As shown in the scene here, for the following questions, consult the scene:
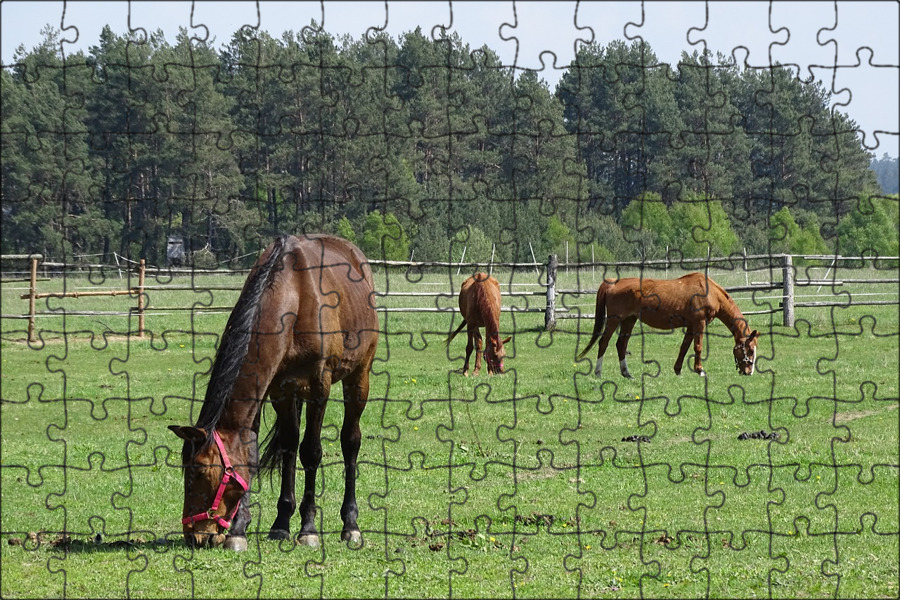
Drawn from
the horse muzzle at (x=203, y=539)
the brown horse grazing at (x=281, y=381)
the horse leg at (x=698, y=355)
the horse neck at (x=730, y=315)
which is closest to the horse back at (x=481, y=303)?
the horse leg at (x=698, y=355)

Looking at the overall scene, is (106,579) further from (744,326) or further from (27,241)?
(744,326)

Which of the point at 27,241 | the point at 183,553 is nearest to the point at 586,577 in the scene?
the point at 183,553

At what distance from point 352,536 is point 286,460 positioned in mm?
798

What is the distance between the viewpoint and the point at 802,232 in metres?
8.36

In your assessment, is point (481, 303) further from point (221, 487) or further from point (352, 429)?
point (221, 487)

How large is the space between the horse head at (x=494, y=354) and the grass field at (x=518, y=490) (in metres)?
0.45

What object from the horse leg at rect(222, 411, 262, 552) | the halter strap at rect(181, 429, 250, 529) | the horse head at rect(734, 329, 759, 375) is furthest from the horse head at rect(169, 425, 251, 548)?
the horse head at rect(734, 329, 759, 375)

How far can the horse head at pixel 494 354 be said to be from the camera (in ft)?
60.1

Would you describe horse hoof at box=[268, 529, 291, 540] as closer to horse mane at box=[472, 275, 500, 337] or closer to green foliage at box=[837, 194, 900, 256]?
green foliage at box=[837, 194, 900, 256]

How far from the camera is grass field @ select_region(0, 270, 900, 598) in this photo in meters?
7.14

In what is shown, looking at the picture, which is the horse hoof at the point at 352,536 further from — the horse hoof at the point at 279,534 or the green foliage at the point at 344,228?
the green foliage at the point at 344,228

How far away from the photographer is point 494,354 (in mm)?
18469

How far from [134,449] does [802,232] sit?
856 centimetres

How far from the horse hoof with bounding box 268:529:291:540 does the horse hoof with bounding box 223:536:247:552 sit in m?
0.44
